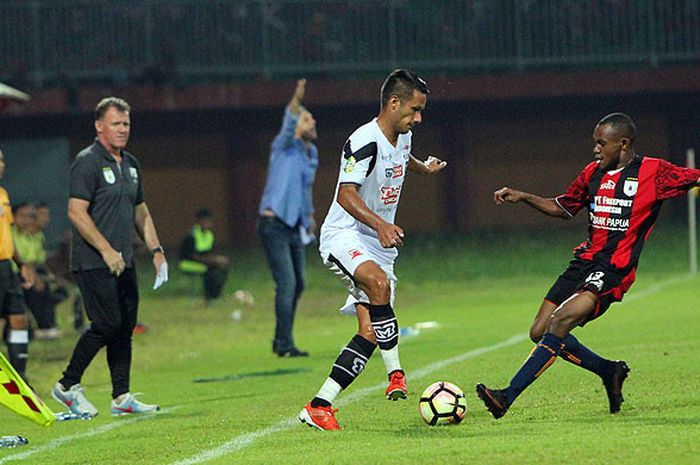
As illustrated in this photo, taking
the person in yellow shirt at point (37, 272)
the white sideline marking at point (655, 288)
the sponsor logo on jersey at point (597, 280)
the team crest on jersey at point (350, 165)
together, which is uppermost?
the team crest on jersey at point (350, 165)

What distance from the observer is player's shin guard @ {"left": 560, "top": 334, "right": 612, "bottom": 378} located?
9.38 m

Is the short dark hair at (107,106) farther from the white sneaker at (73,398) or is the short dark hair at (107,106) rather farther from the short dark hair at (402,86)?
the short dark hair at (402,86)

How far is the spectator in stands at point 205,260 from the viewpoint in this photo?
24516 mm

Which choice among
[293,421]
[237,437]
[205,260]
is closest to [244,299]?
[205,260]

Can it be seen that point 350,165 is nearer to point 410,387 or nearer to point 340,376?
point 340,376

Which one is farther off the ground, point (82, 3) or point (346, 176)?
point (82, 3)

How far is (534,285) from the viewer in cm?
2412

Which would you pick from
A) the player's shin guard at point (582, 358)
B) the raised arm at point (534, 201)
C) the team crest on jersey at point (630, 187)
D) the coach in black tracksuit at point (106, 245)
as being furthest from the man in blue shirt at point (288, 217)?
the team crest on jersey at point (630, 187)

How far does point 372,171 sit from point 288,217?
622 cm

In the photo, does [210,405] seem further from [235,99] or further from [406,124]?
[235,99]

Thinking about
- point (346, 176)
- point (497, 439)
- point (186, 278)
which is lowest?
point (186, 278)

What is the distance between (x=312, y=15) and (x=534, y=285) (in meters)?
11.0

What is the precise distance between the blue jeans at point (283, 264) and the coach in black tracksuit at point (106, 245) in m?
3.87

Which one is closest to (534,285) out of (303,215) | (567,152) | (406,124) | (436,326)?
(436,326)
